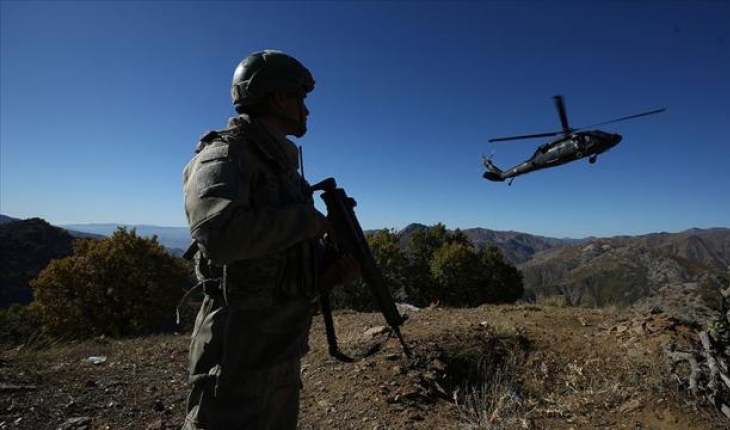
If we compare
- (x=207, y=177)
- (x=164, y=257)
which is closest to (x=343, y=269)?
(x=207, y=177)

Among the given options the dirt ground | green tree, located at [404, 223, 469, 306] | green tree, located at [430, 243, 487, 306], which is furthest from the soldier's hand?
green tree, located at [430, 243, 487, 306]

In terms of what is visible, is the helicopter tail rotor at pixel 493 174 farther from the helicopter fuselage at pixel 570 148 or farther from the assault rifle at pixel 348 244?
the assault rifle at pixel 348 244

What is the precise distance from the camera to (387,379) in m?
5.36

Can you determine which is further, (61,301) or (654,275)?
(654,275)

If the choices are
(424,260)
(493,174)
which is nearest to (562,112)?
(493,174)

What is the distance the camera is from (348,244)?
2.21m

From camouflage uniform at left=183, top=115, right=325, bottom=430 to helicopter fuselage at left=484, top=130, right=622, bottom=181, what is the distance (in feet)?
44.4

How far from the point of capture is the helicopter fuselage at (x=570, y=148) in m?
12.8

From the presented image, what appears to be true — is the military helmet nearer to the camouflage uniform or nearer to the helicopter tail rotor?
the camouflage uniform

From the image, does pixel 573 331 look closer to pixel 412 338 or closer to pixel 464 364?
pixel 464 364

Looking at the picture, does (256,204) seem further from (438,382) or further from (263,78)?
(438,382)

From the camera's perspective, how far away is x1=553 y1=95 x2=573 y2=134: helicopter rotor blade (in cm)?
1339

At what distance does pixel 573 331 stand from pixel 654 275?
594 feet

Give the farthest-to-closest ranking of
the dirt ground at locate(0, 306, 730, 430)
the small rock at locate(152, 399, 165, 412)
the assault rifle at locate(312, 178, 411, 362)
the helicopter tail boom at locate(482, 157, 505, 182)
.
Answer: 1. the helicopter tail boom at locate(482, 157, 505, 182)
2. the small rock at locate(152, 399, 165, 412)
3. the dirt ground at locate(0, 306, 730, 430)
4. the assault rifle at locate(312, 178, 411, 362)
